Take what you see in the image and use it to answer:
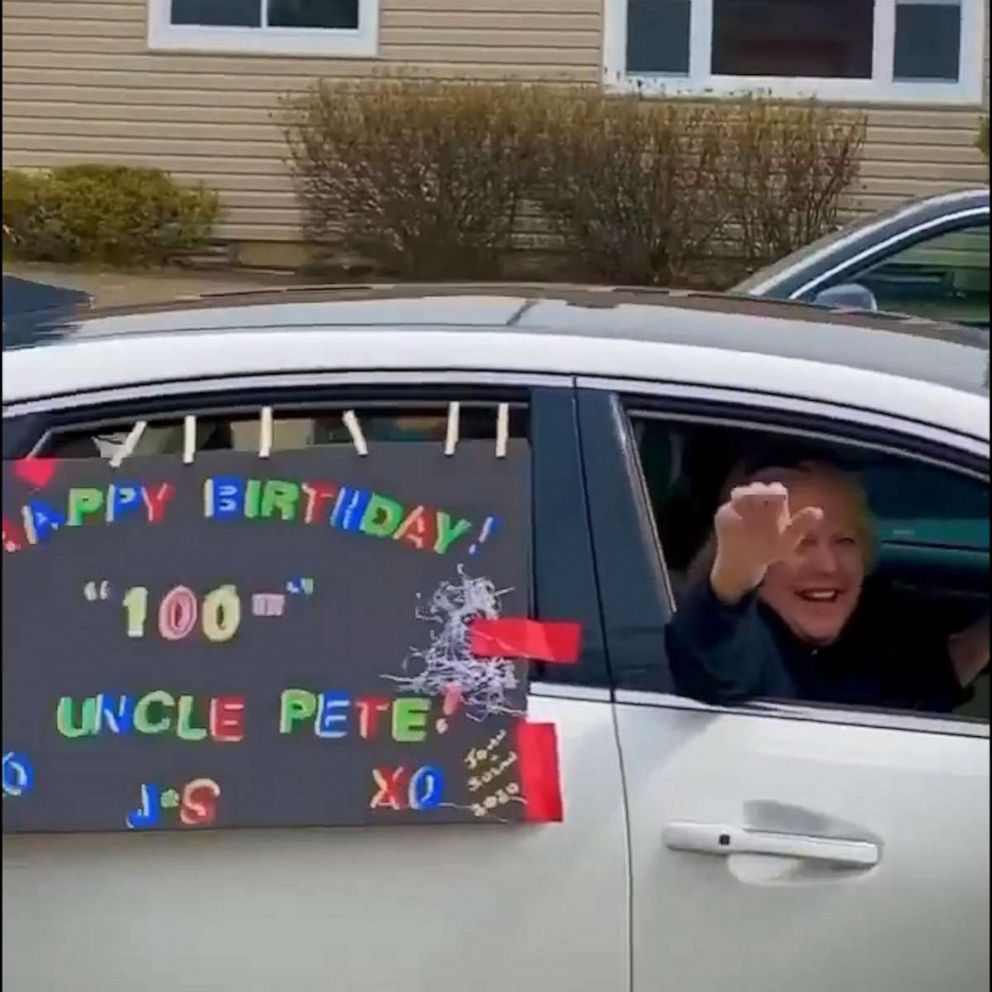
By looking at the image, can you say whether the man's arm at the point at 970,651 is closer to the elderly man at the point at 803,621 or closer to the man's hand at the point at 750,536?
the elderly man at the point at 803,621

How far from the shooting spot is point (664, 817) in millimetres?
2654

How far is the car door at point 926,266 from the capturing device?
6301 mm

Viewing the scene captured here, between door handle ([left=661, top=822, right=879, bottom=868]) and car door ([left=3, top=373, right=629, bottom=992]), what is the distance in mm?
91

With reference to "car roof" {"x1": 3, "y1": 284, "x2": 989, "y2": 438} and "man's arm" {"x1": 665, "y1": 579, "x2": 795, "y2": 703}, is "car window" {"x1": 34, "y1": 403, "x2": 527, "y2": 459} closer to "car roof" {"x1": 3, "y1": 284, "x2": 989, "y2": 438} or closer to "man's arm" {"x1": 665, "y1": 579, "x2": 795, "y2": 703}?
"car roof" {"x1": 3, "y1": 284, "x2": 989, "y2": 438}

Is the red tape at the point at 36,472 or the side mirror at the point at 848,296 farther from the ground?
the side mirror at the point at 848,296

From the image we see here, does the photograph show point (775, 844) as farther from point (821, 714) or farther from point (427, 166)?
point (427, 166)

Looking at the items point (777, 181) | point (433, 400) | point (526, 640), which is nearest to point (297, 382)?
point (433, 400)

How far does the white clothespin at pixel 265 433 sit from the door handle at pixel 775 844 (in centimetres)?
73

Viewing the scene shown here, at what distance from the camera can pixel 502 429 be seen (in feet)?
9.20

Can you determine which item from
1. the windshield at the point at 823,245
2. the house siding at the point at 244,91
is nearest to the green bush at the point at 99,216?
the house siding at the point at 244,91

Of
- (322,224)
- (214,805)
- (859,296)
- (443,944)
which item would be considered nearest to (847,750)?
(443,944)

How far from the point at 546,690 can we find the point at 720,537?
303mm

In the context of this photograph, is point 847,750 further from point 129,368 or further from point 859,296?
point 859,296

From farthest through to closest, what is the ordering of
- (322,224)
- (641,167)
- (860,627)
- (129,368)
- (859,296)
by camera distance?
(322,224), (641,167), (859,296), (860,627), (129,368)
